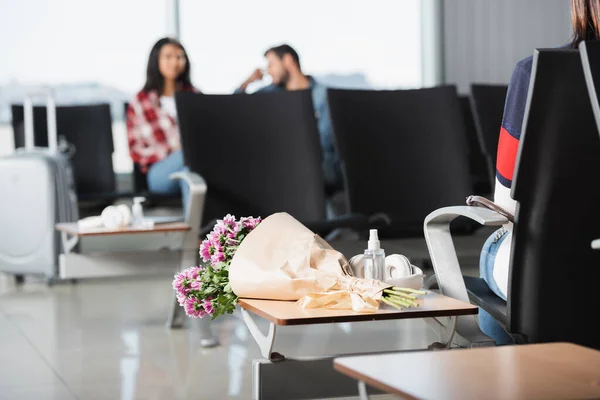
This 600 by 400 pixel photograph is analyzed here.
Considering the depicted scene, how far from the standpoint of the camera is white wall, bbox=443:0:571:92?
7508 millimetres

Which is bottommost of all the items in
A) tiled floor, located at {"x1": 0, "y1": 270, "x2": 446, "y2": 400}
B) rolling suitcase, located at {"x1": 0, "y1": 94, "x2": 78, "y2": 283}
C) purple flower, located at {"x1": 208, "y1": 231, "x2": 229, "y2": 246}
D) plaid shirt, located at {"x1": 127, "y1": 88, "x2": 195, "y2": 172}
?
tiled floor, located at {"x1": 0, "y1": 270, "x2": 446, "y2": 400}

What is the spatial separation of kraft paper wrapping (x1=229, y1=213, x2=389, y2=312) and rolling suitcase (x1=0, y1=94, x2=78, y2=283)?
133 inches

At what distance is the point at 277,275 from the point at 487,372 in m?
0.65

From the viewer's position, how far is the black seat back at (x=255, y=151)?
4.06 m

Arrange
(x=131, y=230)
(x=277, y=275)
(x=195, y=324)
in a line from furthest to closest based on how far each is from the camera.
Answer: (x=195, y=324), (x=131, y=230), (x=277, y=275)

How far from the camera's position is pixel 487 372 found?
1.18 meters

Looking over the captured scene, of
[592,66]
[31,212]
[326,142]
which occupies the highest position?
[592,66]

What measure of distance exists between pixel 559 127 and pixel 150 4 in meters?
5.59

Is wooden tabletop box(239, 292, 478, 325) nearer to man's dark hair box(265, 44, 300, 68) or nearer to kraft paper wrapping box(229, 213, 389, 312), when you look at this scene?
kraft paper wrapping box(229, 213, 389, 312)

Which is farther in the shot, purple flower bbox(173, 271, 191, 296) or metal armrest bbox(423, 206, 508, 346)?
purple flower bbox(173, 271, 191, 296)

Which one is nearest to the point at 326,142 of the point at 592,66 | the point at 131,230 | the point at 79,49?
the point at 131,230

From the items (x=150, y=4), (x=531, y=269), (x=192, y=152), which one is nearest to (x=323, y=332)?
(x=192, y=152)

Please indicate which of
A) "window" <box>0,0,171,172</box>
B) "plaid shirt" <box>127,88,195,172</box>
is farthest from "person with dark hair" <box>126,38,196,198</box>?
"window" <box>0,0,171,172</box>

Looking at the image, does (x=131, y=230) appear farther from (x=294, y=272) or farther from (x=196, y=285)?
(x=294, y=272)
